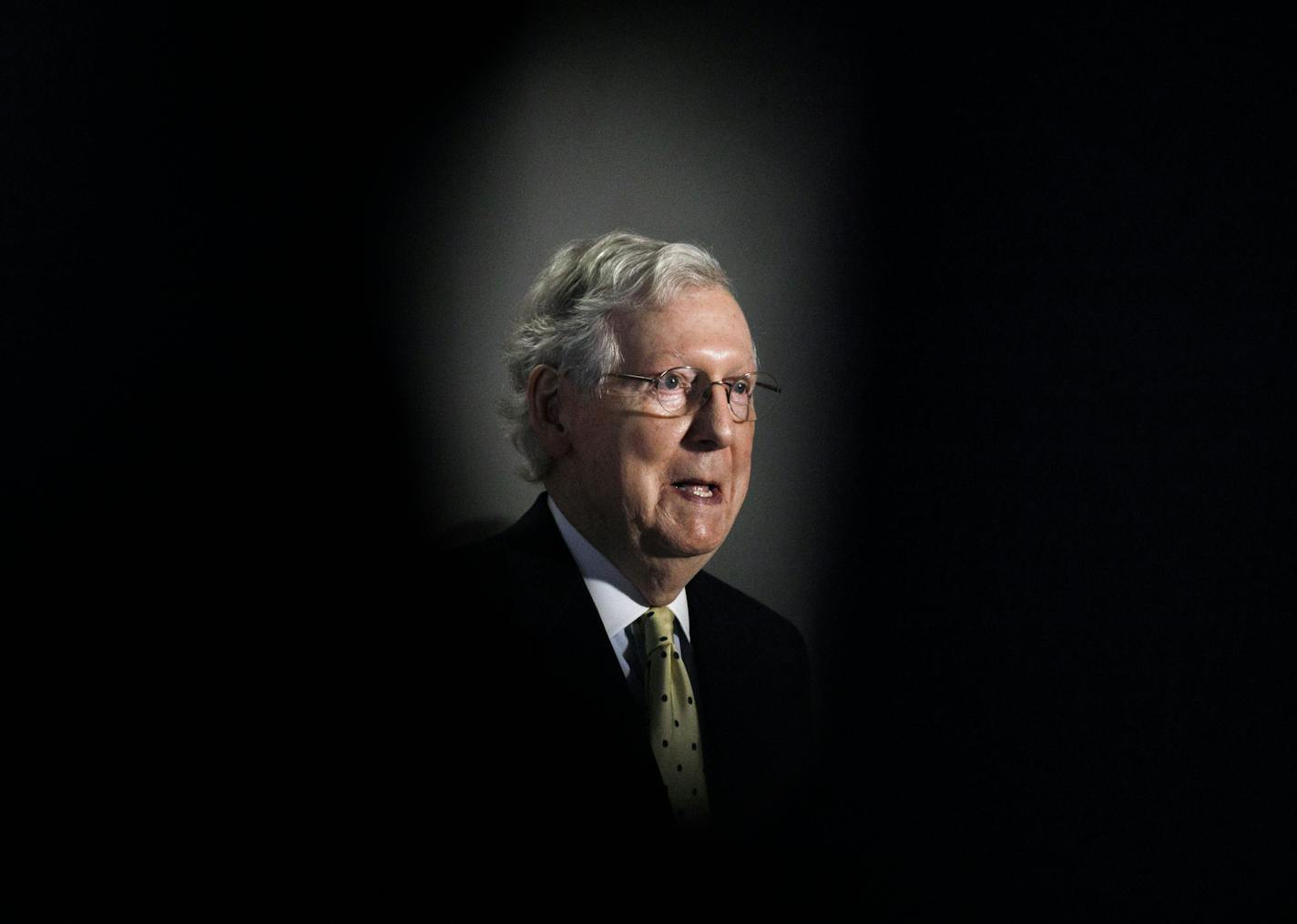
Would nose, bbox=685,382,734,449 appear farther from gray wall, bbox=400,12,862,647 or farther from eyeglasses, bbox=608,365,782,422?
gray wall, bbox=400,12,862,647

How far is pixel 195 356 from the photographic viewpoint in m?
1.61

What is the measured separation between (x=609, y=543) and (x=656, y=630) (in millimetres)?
142

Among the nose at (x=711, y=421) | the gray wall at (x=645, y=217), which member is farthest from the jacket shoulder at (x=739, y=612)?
the nose at (x=711, y=421)

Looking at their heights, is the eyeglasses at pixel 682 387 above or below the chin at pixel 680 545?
above

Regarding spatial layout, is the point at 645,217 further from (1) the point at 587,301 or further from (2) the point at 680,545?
(2) the point at 680,545

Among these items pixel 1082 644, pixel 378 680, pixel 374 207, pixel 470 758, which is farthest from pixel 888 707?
pixel 374 207

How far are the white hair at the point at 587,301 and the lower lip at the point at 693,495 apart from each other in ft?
0.59

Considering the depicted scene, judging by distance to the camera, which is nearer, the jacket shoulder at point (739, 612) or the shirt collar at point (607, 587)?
the shirt collar at point (607, 587)

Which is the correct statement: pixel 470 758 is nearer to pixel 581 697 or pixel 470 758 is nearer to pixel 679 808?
pixel 581 697

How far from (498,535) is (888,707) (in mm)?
727

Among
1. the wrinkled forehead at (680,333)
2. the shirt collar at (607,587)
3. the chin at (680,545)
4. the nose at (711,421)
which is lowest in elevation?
the shirt collar at (607,587)

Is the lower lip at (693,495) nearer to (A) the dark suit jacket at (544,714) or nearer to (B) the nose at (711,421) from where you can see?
(B) the nose at (711,421)

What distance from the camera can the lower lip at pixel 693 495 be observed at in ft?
5.22

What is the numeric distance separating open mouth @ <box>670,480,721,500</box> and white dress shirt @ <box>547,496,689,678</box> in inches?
5.8
